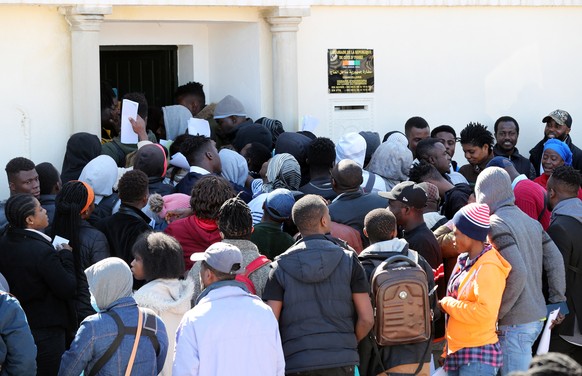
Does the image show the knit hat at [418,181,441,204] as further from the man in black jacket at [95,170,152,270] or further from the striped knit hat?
the man in black jacket at [95,170,152,270]

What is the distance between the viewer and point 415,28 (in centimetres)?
1102

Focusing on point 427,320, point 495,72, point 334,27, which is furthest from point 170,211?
point 495,72

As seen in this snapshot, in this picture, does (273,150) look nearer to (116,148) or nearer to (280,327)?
(116,148)

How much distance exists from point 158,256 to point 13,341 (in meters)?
0.92

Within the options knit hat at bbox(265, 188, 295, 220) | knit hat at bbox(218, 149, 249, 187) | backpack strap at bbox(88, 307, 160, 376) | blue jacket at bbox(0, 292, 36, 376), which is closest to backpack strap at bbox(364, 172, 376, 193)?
knit hat at bbox(218, 149, 249, 187)

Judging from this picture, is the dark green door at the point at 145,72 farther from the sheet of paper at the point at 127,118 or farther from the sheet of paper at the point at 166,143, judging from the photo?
the sheet of paper at the point at 127,118

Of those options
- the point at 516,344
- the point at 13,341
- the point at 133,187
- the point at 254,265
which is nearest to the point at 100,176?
the point at 133,187

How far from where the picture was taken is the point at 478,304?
621cm

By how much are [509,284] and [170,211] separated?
262cm

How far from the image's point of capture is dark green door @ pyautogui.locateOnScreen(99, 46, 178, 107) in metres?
11.0

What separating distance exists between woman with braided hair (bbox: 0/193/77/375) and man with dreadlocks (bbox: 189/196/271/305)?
0.97 m

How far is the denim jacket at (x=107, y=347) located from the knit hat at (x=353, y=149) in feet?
13.8

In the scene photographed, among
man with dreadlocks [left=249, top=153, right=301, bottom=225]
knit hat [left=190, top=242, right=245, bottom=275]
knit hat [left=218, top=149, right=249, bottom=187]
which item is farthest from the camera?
knit hat [left=218, top=149, right=249, bottom=187]

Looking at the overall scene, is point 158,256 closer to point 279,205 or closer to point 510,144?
point 279,205
